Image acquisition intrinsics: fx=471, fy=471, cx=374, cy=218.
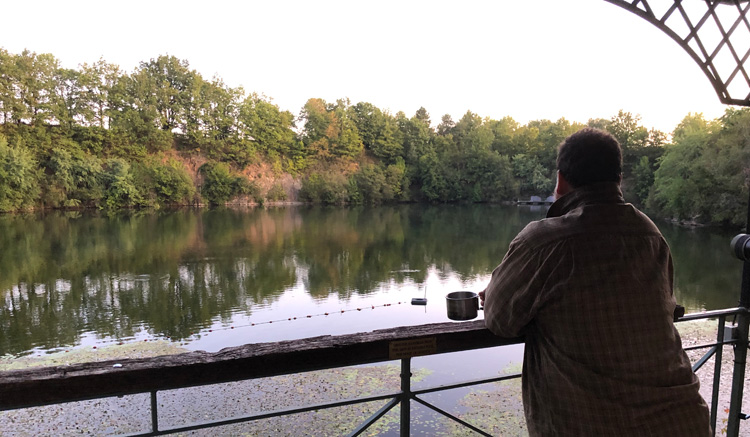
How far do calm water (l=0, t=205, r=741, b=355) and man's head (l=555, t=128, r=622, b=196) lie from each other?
8222mm

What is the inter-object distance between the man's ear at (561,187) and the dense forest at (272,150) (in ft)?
77.0

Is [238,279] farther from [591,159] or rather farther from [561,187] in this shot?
[591,159]

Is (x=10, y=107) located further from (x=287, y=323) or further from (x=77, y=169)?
(x=287, y=323)

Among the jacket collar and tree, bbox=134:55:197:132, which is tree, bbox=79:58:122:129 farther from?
the jacket collar

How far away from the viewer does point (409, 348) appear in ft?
4.61

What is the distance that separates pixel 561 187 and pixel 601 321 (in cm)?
39

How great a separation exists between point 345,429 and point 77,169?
3830cm

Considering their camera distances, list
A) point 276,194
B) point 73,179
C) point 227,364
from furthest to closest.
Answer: point 276,194
point 73,179
point 227,364

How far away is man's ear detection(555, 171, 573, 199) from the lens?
1.30 meters

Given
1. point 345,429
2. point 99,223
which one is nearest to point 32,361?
point 345,429

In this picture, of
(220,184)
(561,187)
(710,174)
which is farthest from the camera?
(220,184)

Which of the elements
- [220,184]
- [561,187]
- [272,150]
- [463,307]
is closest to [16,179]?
[220,184]

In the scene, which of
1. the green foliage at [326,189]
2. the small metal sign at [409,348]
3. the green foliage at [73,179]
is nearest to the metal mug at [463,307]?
→ the small metal sign at [409,348]

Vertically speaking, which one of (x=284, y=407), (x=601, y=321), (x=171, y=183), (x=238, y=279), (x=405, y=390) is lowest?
(x=284, y=407)
